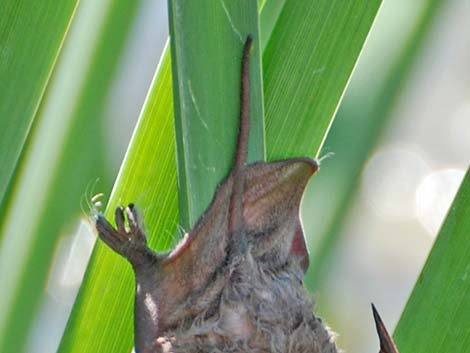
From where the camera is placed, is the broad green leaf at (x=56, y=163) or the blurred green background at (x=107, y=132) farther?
the broad green leaf at (x=56, y=163)

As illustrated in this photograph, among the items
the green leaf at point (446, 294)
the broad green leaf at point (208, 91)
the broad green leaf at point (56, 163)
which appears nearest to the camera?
the broad green leaf at point (208, 91)

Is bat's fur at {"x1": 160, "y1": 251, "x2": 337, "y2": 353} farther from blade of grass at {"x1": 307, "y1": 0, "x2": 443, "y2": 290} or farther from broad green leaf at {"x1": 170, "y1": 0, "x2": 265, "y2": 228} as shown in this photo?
blade of grass at {"x1": 307, "y1": 0, "x2": 443, "y2": 290}

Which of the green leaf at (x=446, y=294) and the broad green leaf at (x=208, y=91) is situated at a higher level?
the broad green leaf at (x=208, y=91)

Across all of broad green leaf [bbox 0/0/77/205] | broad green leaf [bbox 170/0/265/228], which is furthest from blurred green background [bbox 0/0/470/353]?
broad green leaf [bbox 170/0/265/228]

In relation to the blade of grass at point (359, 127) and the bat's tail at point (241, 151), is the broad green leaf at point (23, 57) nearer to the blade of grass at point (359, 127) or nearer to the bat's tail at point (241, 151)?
the bat's tail at point (241, 151)

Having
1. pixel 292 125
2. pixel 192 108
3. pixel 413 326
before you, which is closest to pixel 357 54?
pixel 292 125

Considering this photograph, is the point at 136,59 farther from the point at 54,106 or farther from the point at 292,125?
the point at 292,125

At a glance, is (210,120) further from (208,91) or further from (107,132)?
(107,132)

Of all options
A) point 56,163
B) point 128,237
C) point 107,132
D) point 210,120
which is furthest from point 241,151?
point 107,132

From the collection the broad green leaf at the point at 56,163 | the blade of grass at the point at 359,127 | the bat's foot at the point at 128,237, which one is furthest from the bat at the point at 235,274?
the blade of grass at the point at 359,127
